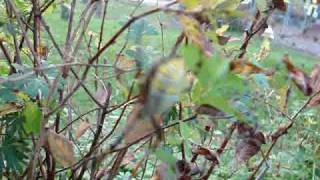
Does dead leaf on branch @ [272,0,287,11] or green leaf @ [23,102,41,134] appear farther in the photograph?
dead leaf on branch @ [272,0,287,11]

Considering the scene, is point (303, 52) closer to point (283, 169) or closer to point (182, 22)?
point (283, 169)

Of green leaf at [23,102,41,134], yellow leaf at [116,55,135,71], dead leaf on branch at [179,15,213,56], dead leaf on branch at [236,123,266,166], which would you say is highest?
dead leaf on branch at [179,15,213,56]

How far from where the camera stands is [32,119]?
2.59ft

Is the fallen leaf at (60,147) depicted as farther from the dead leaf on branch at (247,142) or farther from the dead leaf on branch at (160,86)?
the dead leaf on branch at (160,86)

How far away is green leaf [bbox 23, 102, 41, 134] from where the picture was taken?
786 mm

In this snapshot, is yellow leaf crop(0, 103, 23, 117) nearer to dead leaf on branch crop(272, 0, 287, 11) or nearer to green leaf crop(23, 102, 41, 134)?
green leaf crop(23, 102, 41, 134)

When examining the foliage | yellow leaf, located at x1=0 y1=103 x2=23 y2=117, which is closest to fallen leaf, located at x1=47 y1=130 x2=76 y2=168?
the foliage

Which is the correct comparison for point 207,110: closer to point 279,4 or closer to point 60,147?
point 60,147

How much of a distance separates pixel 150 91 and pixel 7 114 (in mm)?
620

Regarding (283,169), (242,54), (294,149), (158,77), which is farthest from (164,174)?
(294,149)

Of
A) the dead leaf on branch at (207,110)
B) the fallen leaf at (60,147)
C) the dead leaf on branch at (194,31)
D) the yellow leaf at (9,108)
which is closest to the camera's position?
the dead leaf on branch at (194,31)

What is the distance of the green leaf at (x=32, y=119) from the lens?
0.79 m

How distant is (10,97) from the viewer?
863 millimetres

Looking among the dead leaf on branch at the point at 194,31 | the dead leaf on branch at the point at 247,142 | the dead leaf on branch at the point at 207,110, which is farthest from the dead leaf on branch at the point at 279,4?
the dead leaf on branch at the point at 194,31
